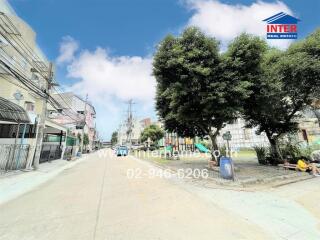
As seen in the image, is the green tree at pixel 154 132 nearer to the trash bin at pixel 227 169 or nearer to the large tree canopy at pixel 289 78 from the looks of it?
the large tree canopy at pixel 289 78

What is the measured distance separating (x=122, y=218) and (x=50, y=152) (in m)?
21.4

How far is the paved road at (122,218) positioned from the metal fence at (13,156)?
6.69 meters

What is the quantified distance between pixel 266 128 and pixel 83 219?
13.5 meters

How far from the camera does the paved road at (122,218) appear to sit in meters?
3.95

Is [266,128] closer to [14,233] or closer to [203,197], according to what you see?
[203,197]

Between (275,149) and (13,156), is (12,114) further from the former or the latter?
(275,149)

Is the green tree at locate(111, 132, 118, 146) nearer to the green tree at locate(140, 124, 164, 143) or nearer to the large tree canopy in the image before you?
the green tree at locate(140, 124, 164, 143)

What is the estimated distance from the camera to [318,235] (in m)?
3.93

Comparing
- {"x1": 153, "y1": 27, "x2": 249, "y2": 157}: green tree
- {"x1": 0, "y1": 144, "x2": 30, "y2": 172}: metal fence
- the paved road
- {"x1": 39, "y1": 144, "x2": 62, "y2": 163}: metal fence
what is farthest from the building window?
the paved road

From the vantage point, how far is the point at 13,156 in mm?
12883

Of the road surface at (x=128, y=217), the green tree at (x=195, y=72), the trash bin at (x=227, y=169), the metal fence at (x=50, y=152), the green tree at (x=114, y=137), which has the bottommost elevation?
the road surface at (x=128, y=217)

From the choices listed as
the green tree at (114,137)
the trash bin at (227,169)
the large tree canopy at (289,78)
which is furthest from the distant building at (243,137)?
the green tree at (114,137)

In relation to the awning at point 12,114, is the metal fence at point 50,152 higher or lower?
lower

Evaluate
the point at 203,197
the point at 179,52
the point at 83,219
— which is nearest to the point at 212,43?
the point at 179,52
